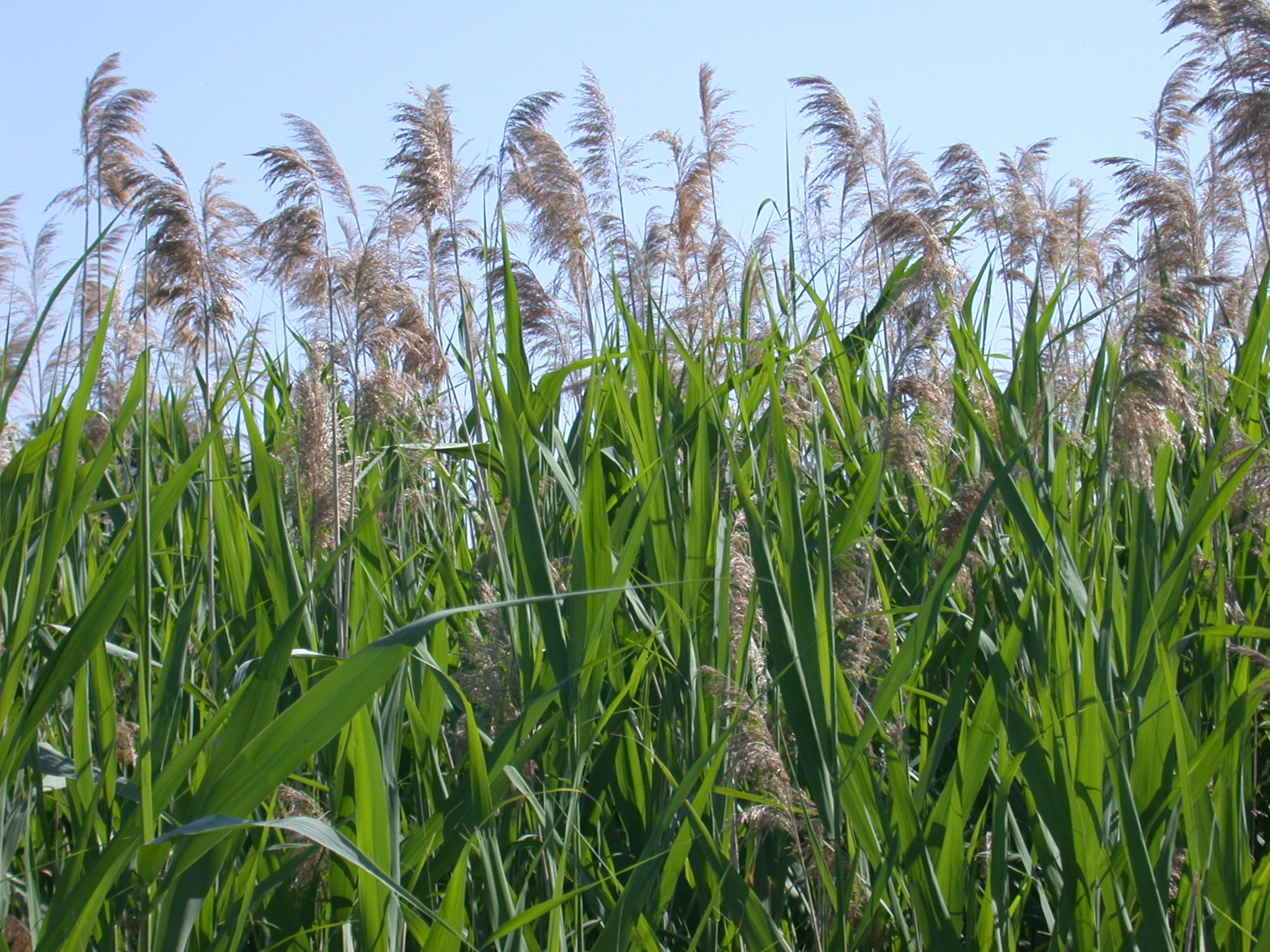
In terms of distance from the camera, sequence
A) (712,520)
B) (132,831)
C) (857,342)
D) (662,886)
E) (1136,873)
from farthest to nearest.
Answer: (857,342)
(712,520)
(662,886)
(1136,873)
(132,831)

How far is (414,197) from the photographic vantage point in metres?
2.78

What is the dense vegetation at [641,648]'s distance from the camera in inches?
65.4

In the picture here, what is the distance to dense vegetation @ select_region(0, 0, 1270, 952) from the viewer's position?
5.45 feet

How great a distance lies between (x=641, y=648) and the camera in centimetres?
215

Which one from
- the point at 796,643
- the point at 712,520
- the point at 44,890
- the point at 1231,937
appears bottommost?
the point at 1231,937

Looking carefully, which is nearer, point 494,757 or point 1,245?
point 494,757

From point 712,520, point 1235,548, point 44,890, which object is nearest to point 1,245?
point 44,890

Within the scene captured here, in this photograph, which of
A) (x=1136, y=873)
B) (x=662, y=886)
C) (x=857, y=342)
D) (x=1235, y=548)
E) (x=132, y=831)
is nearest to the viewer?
(x=132, y=831)

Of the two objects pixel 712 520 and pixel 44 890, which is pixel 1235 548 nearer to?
pixel 712 520

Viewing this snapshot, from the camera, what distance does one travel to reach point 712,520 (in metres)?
2.17

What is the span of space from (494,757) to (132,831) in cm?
53

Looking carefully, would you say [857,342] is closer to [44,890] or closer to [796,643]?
[796,643]

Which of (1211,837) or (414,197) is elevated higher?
(414,197)

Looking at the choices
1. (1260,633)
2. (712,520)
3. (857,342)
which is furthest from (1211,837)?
(857,342)
